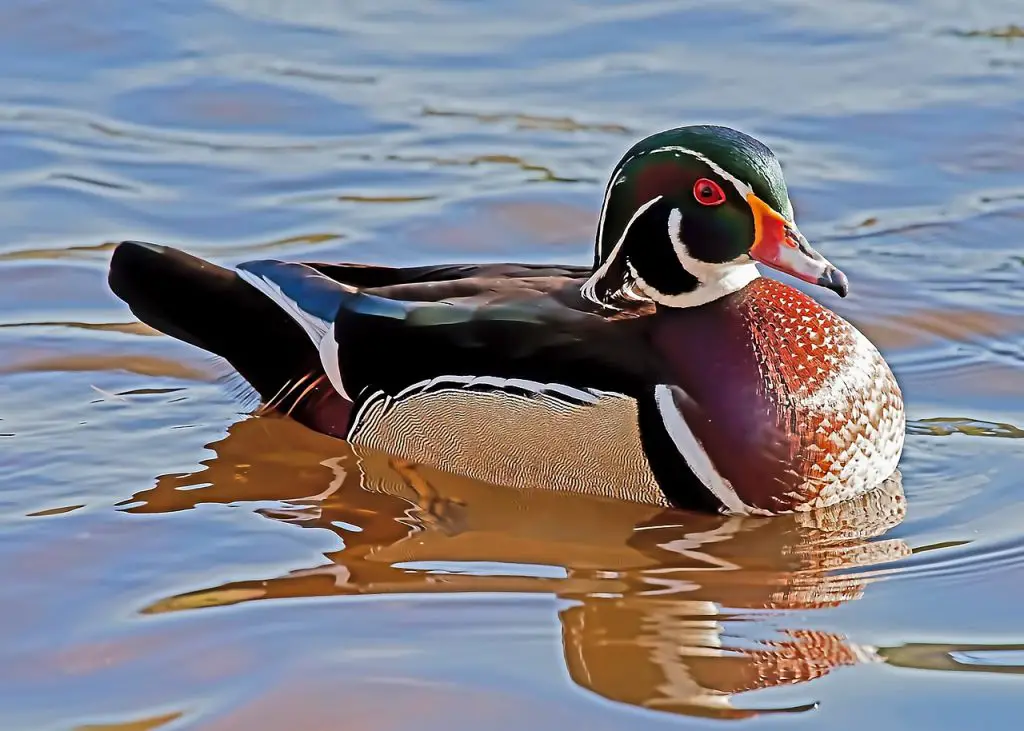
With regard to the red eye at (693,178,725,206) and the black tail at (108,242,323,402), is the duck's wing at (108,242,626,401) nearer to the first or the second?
the black tail at (108,242,323,402)

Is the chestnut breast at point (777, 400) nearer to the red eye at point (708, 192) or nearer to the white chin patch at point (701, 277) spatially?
the white chin patch at point (701, 277)

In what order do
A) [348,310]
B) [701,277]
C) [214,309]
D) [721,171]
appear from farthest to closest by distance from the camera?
[214,309] < [348,310] < [701,277] < [721,171]

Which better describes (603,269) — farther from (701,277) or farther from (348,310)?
(348,310)

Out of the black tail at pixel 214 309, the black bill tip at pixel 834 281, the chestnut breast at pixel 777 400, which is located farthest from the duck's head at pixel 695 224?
the black tail at pixel 214 309

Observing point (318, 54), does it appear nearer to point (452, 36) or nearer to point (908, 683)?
point (452, 36)

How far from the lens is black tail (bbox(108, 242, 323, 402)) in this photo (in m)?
5.93

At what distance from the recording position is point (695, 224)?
5.27 m

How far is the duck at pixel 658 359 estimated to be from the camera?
5223 millimetres

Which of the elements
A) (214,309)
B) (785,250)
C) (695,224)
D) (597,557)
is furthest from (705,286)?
(214,309)

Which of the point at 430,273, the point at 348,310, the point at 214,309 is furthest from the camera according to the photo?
the point at 214,309

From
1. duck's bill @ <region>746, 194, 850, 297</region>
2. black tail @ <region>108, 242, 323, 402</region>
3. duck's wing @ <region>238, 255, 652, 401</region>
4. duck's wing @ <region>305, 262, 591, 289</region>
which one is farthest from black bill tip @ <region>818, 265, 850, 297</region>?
black tail @ <region>108, 242, 323, 402</region>

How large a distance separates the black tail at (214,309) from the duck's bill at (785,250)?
5.11ft

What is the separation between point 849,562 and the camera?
197 inches

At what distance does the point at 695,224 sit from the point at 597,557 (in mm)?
1014
